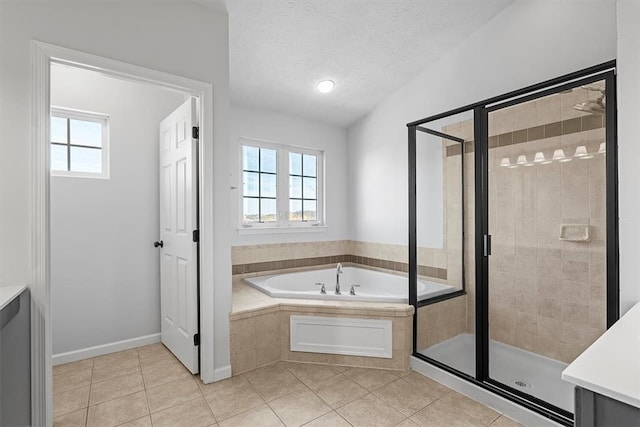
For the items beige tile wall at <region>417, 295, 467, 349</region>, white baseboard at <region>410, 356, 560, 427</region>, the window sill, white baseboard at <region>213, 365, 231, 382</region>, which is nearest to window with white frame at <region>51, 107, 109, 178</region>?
the window sill

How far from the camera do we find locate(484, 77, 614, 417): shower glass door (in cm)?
203

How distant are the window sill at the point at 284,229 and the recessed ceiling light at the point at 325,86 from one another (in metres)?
1.51

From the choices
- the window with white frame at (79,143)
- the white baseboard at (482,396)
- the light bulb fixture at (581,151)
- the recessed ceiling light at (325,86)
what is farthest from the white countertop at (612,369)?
the window with white frame at (79,143)

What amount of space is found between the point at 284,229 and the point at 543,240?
7.95 feet

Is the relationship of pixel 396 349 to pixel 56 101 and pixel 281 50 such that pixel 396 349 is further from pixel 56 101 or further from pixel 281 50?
pixel 56 101

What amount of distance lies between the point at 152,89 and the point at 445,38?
2652 mm

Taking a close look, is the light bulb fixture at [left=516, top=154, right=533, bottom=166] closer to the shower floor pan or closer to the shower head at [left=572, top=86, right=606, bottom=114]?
the shower head at [left=572, top=86, right=606, bottom=114]

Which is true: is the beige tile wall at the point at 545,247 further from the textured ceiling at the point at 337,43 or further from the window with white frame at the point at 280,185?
the window with white frame at the point at 280,185

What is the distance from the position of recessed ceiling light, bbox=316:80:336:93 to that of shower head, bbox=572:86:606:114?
79.5 inches

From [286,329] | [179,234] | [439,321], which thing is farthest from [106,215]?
[439,321]

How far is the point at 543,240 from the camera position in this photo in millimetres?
2359

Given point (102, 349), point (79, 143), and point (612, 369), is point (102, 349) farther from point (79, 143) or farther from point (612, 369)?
point (612, 369)

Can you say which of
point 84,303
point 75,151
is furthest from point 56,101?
point 84,303

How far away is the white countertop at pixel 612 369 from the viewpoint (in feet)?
2.57
